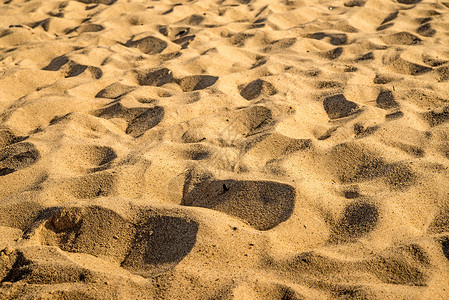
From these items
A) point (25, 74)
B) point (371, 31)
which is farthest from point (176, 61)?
point (371, 31)

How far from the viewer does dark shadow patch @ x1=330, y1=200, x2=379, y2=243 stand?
1557 millimetres

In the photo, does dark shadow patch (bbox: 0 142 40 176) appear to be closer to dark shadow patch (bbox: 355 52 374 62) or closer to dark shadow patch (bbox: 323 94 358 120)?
dark shadow patch (bbox: 323 94 358 120)

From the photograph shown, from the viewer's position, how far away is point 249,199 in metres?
1.72

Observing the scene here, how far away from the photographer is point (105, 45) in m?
3.52

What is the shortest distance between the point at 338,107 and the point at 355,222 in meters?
0.99

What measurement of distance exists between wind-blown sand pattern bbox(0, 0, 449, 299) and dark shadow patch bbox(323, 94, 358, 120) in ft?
0.03

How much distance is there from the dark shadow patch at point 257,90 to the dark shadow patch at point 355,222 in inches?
44.1

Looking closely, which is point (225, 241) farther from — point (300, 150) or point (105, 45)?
point (105, 45)

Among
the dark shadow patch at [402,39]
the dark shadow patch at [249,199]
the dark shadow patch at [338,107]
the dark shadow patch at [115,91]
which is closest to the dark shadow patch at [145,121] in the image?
the dark shadow patch at [115,91]

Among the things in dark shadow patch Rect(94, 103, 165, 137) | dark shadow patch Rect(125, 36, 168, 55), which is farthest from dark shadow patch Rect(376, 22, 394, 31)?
dark shadow patch Rect(94, 103, 165, 137)

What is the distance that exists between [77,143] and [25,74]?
1117 millimetres

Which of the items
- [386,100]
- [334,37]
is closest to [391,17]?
[334,37]

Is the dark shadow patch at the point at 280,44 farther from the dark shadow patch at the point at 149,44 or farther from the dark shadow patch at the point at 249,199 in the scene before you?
the dark shadow patch at the point at 249,199

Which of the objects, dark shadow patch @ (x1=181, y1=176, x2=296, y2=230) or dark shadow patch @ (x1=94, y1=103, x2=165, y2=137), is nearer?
dark shadow patch @ (x1=181, y1=176, x2=296, y2=230)
